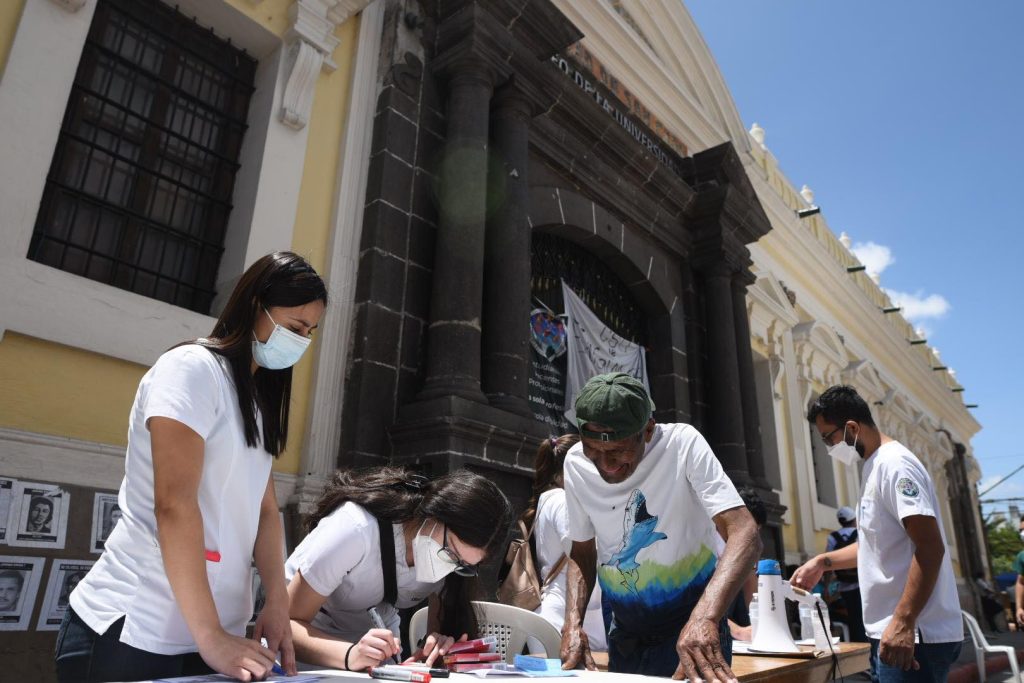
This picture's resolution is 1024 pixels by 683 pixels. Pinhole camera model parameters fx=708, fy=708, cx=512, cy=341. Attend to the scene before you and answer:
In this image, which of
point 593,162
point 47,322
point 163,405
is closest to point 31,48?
point 47,322

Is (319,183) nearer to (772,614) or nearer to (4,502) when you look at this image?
(4,502)

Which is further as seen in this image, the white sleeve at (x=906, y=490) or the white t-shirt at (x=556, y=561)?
the white t-shirt at (x=556, y=561)

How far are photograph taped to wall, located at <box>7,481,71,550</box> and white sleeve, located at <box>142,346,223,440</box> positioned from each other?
194 centimetres

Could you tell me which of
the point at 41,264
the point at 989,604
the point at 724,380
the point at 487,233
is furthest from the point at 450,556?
Result: the point at 989,604

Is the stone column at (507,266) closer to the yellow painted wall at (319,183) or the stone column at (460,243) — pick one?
the stone column at (460,243)

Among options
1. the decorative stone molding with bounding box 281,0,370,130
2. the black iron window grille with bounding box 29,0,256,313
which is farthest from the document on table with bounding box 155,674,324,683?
the decorative stone molding with bounding box 281,0,370,130

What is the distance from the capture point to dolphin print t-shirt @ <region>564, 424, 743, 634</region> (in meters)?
2.05

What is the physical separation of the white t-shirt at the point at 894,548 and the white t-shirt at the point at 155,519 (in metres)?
2.15

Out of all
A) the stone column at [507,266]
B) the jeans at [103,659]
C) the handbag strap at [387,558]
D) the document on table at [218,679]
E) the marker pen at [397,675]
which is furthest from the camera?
the stone column at [507,266]

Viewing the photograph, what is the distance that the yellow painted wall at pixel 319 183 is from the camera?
4.24 m

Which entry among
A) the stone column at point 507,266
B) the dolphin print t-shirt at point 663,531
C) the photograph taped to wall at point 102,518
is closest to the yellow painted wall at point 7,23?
the photograph taped to wall at point 102,518

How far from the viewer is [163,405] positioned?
1492 millimetres

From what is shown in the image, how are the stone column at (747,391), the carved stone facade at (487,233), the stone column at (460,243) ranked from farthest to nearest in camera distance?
the stone column at (747,391) → the stone column at (460,243) → the carved stone facade at (487,233)

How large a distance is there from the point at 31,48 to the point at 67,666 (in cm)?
316
